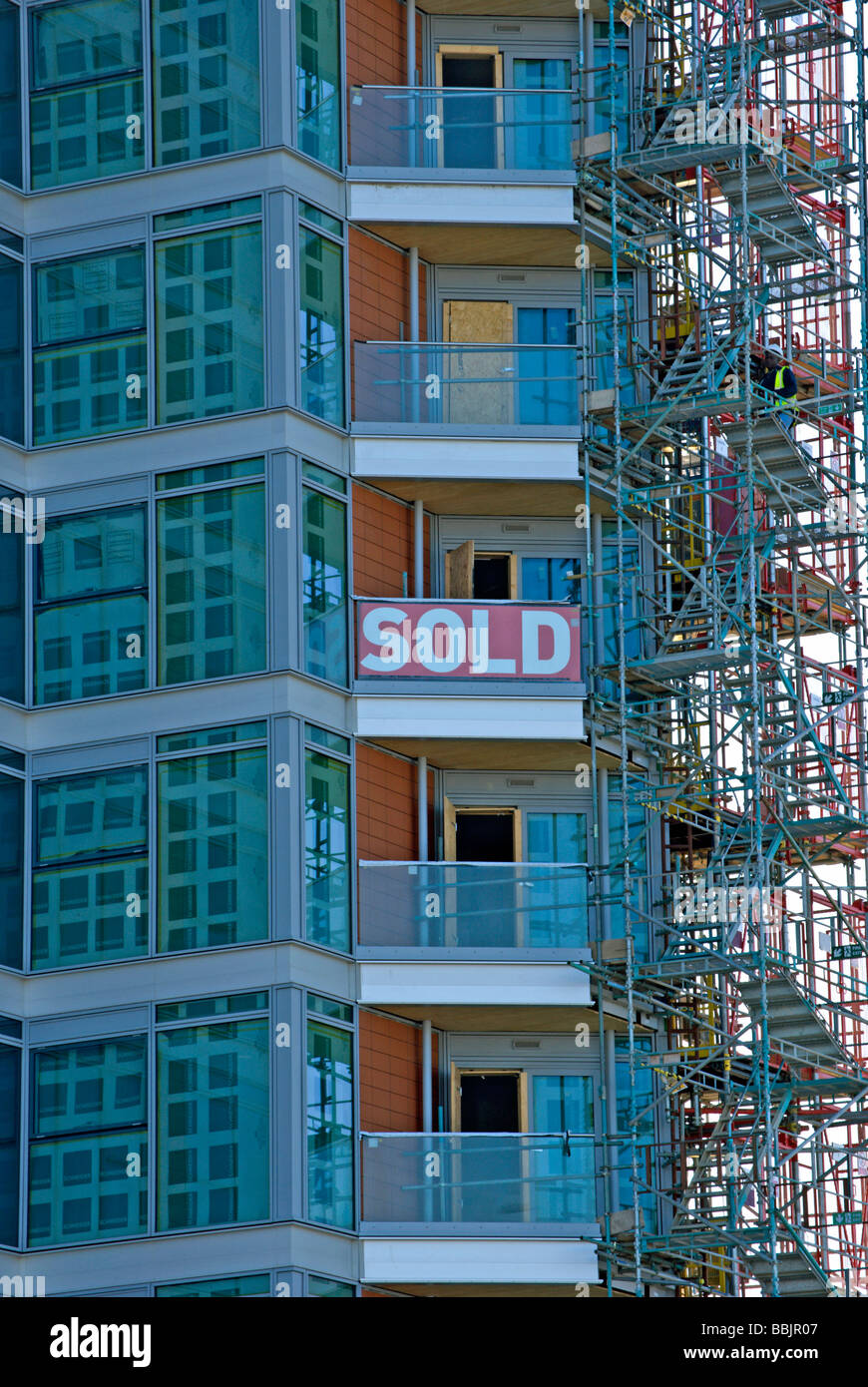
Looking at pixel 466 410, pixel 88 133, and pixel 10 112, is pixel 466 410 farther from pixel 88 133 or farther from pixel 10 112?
pixel 10 112

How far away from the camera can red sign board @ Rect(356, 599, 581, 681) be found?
1572 inches

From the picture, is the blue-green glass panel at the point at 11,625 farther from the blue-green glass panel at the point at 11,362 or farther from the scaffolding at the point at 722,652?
the scaffolding at the point at 722,652

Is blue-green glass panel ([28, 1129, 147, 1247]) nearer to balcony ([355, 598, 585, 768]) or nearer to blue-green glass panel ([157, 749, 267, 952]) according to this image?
blue-green glass panel ([157, 749, 267, 952])

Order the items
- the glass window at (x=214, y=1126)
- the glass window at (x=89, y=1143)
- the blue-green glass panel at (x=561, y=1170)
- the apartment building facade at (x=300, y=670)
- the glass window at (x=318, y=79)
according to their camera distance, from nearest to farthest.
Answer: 1. the glass window at (x=214, y=1126)
2. the glass window at (x=89, y=1143)
3. the apartment building facade at (x=300, y=670)
4. the blue-green glass panel at (x=561, y=1170)
5. the glass window at (x=318, y=79)

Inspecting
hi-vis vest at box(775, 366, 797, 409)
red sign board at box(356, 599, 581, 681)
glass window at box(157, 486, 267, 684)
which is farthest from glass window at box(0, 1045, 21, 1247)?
hi-vis vest at box(775, 366, 797, 409)

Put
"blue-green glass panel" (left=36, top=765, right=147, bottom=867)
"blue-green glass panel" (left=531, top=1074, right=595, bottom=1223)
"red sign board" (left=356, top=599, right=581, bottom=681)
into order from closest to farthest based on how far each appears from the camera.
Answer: "blue-green glass panel" (left=531, top=1074, right=595, bottom=1223) < "blue-green glass panel" (left=36, top=765, right=147, bottom=867) < "red sign board" (left=356, top=599, right=581, bottom=681)

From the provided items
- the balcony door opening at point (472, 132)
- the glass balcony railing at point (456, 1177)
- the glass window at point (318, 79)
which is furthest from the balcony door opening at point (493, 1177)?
the balcony door opening at point (472, 132)

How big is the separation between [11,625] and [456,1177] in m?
8.63

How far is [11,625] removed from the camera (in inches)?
1548

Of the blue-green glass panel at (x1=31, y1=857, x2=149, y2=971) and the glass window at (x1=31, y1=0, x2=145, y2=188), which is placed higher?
the glass window at (x1=31, y1=0, x2=145, y2=188)

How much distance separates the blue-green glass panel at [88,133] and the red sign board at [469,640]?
21.4 feet

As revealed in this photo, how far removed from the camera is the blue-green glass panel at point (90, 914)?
38125 millimetres

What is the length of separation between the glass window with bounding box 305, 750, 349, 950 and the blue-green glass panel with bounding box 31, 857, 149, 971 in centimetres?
199

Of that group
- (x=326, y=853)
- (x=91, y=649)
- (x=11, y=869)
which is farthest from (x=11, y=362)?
(x=326, y=853)
